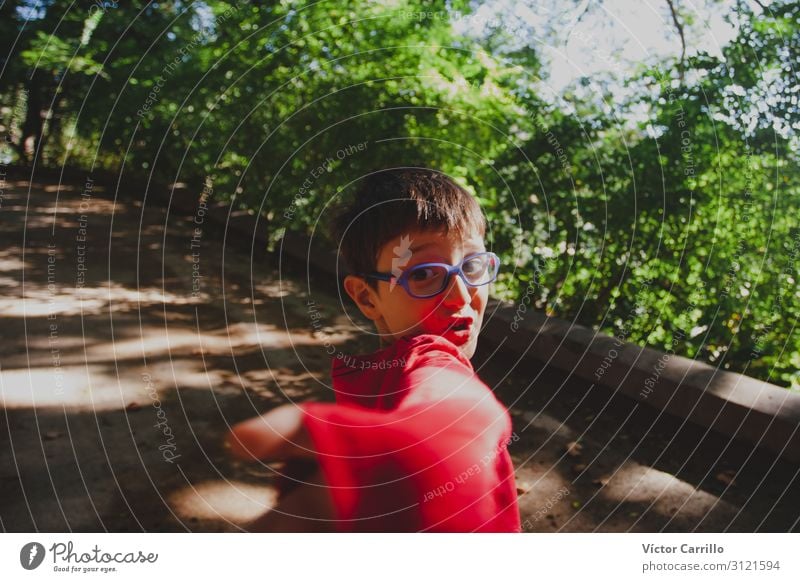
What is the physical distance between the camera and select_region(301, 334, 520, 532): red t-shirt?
1.18m

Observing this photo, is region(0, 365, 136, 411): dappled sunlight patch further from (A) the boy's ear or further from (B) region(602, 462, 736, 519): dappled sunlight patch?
(B) region(602, 462, 736, 519): dappled sunlight patch

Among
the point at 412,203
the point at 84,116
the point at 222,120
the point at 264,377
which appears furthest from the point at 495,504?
the point at 84,116

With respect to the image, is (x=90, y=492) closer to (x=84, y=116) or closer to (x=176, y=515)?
(x=176, y=515)

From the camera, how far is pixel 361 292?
1.48 metres

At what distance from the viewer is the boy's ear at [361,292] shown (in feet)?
4.85

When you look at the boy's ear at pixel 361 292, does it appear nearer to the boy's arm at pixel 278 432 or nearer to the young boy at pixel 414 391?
the young boy at pixel 414 391

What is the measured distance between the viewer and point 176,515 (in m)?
2.22

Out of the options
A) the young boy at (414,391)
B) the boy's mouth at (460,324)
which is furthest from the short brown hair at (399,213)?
the boy's mouth at (460,324)

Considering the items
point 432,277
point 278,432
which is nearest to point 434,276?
point 432,277

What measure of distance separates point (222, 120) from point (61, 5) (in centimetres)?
125

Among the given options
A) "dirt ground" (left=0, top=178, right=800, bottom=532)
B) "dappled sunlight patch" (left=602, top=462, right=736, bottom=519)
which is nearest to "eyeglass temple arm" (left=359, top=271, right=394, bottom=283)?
"dirt ground" (left=0, top=178, right=800, bottom=532)

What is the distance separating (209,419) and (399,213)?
1867 mm

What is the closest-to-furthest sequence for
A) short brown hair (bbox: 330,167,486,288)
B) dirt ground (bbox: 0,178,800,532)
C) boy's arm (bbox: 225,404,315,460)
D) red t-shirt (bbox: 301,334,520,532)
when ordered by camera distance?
red t-shirt (bbox: 301,334,520,532) < boy's arm (bbox: 225,404,315,460) < short brown hair (bbox: 330,167,486,288) < dirt ground (bbox: 0,178,800,532)

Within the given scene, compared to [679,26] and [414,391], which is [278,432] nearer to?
[414,391]
